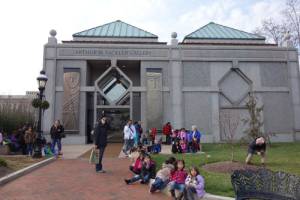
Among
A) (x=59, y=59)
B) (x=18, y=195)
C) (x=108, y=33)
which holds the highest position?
(x=108, y=33)

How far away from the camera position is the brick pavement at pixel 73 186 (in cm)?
707

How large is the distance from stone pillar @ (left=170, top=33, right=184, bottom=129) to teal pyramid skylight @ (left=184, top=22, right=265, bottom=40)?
374cm

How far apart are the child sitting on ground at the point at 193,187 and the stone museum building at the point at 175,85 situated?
16775mm

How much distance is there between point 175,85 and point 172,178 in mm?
17273

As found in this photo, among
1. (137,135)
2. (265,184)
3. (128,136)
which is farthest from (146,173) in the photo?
(137,135)

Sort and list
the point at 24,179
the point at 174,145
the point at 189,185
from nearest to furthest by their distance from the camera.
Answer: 1. the point at 189,185
2. the point at 24,179
3. the point at 174,145

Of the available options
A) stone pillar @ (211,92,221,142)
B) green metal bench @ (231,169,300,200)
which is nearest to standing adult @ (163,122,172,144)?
stone pillar @ (211,92,221,142)

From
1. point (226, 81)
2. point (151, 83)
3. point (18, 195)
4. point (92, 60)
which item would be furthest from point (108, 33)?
point (18, 195)

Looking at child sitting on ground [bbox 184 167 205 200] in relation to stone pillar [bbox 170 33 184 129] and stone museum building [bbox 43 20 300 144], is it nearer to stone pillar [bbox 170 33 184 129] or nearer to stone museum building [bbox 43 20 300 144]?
stone museum building [bbox 43 20 300 144]

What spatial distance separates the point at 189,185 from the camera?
21.0 ft

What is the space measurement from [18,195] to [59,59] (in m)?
18.2

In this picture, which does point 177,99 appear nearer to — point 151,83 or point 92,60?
point 151,83

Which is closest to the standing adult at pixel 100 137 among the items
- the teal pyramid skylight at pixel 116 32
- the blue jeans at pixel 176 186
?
the blue jeans at pixel 176 186

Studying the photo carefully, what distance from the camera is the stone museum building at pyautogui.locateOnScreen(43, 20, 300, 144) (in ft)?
77.5
